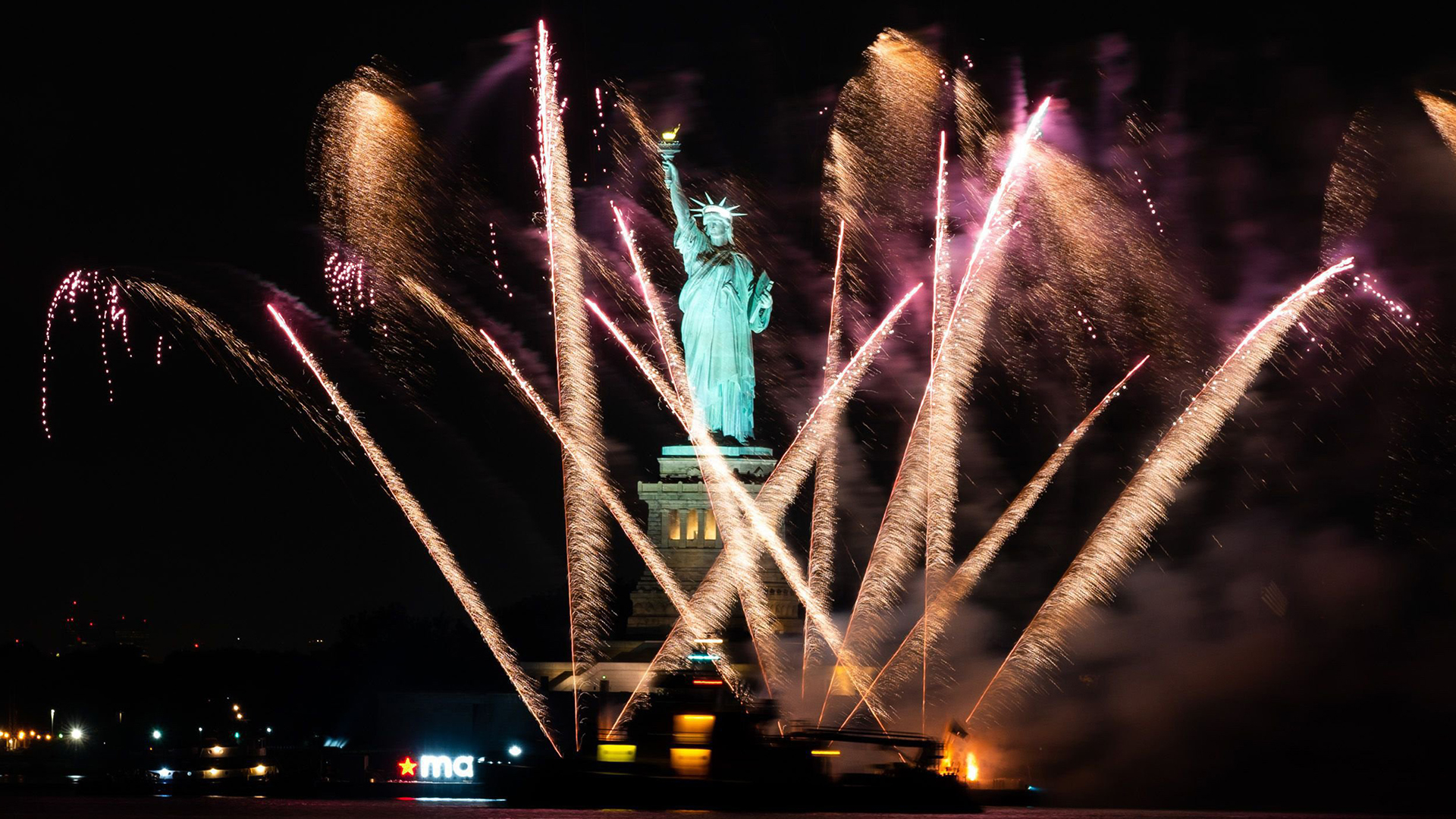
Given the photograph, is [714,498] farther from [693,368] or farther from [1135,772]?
[1135,772]

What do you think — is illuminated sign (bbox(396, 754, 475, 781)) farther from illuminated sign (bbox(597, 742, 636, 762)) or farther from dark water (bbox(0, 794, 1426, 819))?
illuminated sign (bbox(597, 742, 636, 762))

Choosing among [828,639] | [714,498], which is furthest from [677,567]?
[828,639]

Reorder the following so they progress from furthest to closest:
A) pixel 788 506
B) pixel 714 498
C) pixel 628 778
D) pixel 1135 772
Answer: pixel 714 498, pixel 788 506, pixel 1135 772, pixel 628 778

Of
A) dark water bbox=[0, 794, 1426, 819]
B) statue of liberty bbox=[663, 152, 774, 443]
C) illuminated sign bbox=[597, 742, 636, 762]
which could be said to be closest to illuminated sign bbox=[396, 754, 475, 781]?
dark water bbox=[0, 794, 1426, 819]

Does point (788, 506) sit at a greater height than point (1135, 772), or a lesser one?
greater

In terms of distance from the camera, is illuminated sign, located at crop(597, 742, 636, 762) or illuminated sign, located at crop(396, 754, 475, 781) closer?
illuminated sign, located at crop(597, 742, 636, 762)

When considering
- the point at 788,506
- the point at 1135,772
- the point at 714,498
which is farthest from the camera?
the point at 714,498

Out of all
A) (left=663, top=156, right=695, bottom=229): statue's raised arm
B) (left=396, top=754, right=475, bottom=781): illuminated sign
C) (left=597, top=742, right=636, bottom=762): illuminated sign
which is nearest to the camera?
(left=597, top=742, right=636, bottom=762): illuminated sign
